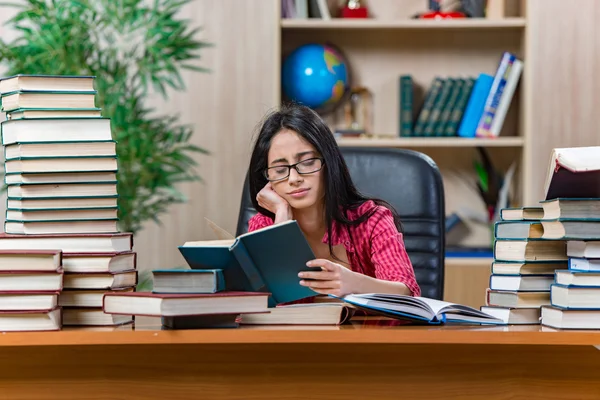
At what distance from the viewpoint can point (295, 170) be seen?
152 cm

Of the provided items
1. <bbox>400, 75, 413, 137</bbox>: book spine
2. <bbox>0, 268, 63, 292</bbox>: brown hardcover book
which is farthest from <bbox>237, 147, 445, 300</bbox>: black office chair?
<bbox>400, 75, 413, 137</bbox>: book spine

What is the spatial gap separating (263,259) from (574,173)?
1.50ft

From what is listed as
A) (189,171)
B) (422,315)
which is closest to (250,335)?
(422,315)

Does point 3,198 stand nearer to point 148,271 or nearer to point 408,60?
point 148,271

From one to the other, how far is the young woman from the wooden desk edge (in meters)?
0.27

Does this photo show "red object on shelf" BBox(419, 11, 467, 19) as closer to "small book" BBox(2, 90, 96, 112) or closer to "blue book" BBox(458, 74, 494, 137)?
"blue book" BBox(458, 74, 494, 137)

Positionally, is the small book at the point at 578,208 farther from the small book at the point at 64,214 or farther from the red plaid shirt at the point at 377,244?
the small book at the point at 64,214

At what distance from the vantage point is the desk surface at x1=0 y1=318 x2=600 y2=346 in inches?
43.0

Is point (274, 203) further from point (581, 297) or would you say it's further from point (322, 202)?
point (581, 297)

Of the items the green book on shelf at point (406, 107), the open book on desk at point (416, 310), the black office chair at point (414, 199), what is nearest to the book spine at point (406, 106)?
the green book on shelf at point (406, 107)

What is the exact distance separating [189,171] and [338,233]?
1.94 m

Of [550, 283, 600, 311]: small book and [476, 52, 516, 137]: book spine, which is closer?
[550, 283, 600, 311]: small book

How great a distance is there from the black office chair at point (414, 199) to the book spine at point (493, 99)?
53.1 inches

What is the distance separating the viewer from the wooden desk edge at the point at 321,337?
109 cm
